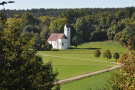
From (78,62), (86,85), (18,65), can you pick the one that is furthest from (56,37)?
(18,65)

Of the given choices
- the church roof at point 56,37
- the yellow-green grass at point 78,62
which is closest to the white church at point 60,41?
the church roof at point 56,37

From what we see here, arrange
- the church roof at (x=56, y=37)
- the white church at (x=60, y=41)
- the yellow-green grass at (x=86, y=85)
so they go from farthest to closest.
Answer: the church roof at (x=56, y=37) → the white church at (x=60, y=41) → the yellow-green grass at (x=86, y=85)

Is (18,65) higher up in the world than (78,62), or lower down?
higher up

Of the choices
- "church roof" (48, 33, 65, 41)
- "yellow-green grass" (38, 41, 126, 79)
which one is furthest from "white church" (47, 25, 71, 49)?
"yellow-green grass" (38, 41, 126, 79)

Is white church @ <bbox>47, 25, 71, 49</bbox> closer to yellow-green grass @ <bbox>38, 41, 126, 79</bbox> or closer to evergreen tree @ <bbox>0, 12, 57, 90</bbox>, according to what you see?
yellow-green grass @ <bbox>38, 41, 126, 79</bbox>

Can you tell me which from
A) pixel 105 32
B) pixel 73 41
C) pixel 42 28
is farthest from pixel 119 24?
pixel 42 28

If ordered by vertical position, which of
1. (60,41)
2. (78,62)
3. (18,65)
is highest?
(18,65)

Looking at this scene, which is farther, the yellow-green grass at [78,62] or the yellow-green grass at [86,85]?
the yellow-green grass at [78,62]

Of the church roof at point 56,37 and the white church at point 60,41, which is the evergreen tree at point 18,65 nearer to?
the white church at point 60,41

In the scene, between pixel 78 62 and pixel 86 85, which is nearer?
pixel 86 85

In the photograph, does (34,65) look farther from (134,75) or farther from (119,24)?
(119,24)

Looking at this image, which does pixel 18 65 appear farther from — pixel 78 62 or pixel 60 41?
pixel 60 41

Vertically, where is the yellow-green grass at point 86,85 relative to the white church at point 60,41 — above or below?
below
